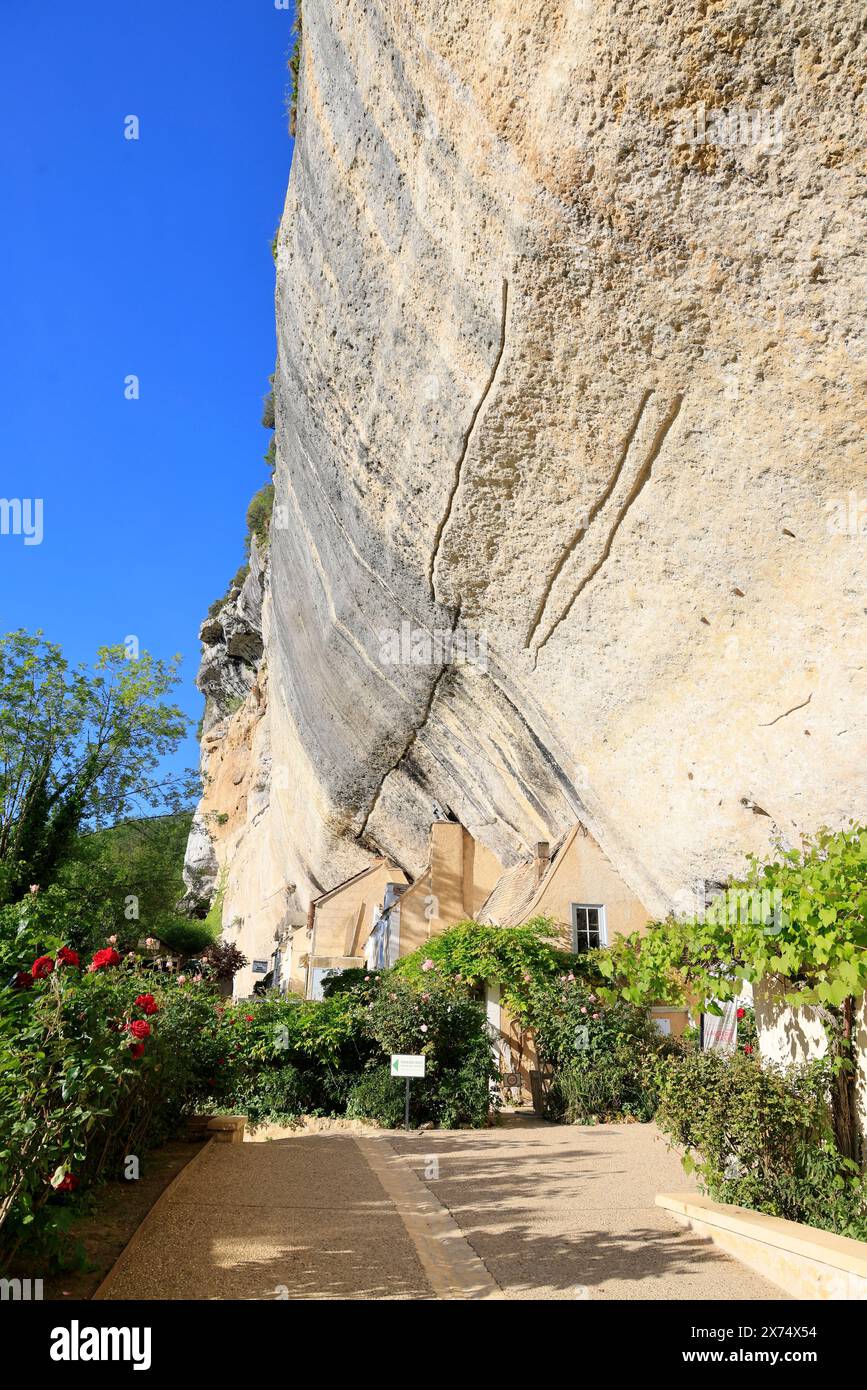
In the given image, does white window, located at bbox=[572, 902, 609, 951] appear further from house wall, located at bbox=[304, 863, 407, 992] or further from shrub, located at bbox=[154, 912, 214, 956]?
shrub, located at bbox=[154, 912, 214, 956]

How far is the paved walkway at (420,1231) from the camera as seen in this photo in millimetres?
4012

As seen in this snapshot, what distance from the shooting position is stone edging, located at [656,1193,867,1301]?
376 cm

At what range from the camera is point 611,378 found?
693 centimetres

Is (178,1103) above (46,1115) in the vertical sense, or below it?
below

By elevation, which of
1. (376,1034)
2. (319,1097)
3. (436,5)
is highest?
(436,5)

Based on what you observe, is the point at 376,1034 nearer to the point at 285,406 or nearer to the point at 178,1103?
the point at 178,1103

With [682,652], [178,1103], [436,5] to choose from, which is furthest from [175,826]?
[436,5]

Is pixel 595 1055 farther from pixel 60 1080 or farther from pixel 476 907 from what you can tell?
pixel 60 1080

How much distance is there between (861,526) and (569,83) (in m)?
3.53

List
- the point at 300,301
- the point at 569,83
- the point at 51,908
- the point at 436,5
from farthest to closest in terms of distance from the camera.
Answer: the point at 300,301, the point at 51,908, the point at 436,5, the point at 569,83

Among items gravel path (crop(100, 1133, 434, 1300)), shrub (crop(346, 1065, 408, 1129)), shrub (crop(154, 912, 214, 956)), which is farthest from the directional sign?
shrub (crop(154, 912, 214, 956))

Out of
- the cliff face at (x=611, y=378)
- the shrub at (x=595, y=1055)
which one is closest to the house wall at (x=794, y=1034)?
the cliff face at (x=611, y=378)

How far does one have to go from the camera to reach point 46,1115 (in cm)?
346
